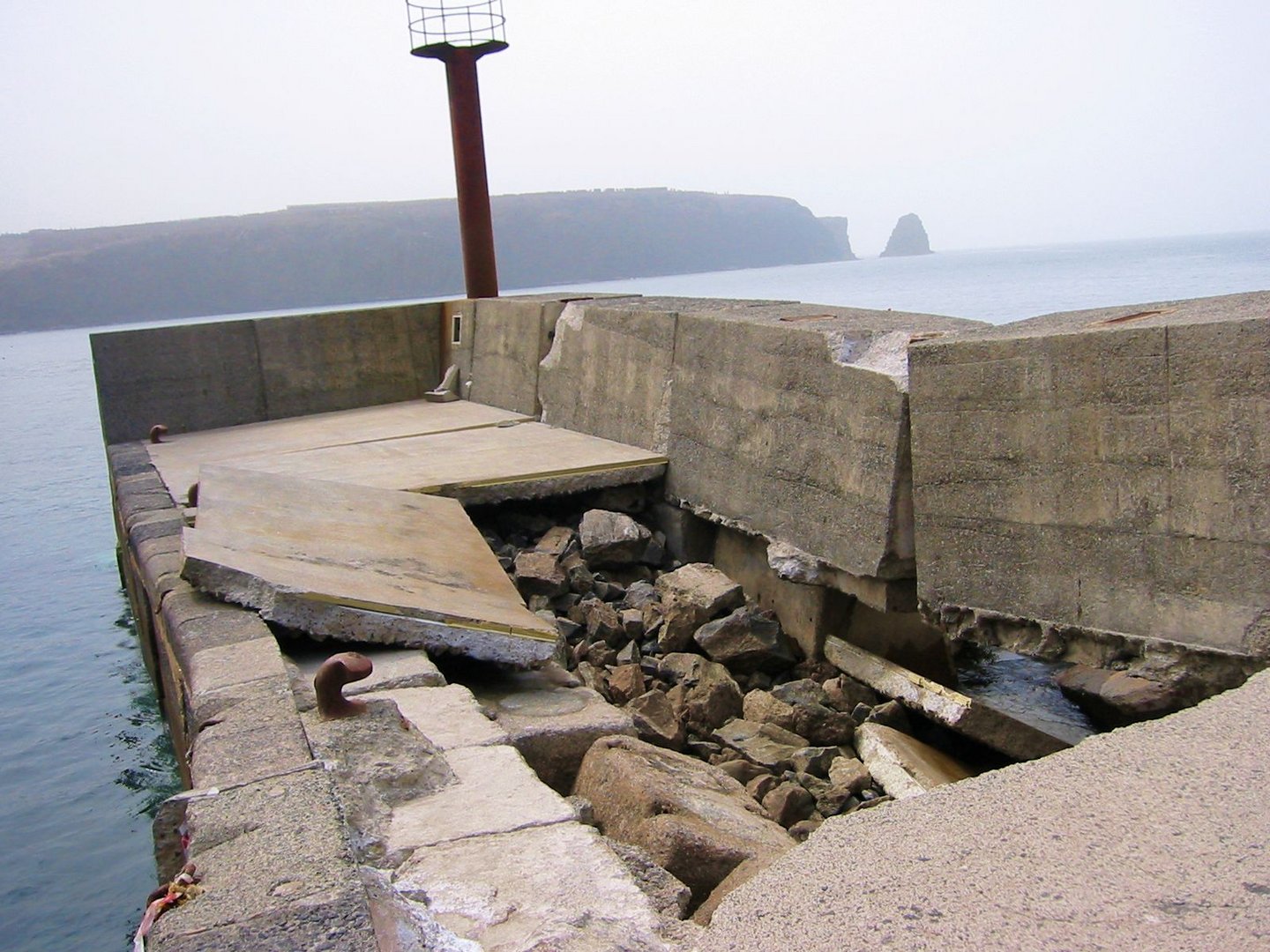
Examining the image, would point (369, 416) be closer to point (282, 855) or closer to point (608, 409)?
point (608, 409)

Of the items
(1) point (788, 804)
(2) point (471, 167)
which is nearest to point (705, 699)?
(1) point (788, 804)

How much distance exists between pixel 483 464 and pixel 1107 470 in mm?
4551

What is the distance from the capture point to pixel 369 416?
422 inches

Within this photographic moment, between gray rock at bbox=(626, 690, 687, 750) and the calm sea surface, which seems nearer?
gray rock at bbox=(626, 690, 687, 750)

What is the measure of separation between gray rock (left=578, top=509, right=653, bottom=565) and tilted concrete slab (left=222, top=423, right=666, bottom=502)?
0.50 metres

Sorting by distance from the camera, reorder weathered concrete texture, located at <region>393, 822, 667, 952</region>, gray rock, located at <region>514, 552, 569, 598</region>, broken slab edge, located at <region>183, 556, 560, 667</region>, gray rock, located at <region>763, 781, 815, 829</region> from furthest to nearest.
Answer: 1. gray rock, located at <region>514, 552, 569, 598</region>
2. broken slab edge, located at <region>183, 556, 560, 667</region>
3. gray rock, located at <region>763, 781, 815, 829</region>
4. weathered concrete texture, located at <region>393, 822, 667, 952</region>

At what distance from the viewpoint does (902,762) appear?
15.0 feet

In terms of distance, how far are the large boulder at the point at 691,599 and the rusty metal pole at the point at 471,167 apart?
7.54 meters

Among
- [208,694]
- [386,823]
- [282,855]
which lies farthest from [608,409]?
[282,855]

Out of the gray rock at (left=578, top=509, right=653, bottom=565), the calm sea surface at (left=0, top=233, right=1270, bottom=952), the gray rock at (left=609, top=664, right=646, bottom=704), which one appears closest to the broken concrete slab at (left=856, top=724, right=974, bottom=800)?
the gray rock at (left=609, top=664, right=646, bottom=704)

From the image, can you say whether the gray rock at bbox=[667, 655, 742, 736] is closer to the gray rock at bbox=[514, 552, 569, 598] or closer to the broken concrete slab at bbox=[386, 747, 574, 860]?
the gray rock at bbox=[514, 552, 569, 598]

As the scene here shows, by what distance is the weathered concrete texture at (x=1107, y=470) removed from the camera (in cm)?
374

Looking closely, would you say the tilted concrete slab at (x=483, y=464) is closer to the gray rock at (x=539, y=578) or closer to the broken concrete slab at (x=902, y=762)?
the gray rock at (x=539, y=578)

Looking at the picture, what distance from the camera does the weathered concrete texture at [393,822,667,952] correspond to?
2.28m
